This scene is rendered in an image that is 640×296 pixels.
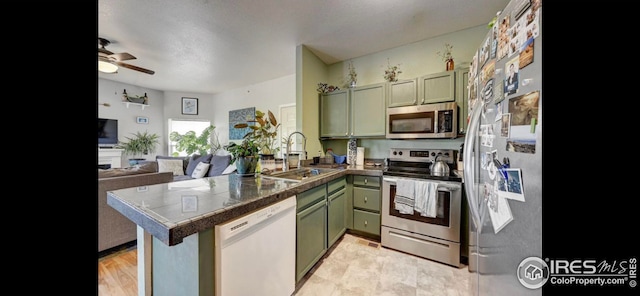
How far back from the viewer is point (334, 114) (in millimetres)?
2885

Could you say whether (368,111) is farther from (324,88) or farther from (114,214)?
(114,214)

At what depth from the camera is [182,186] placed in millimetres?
1355

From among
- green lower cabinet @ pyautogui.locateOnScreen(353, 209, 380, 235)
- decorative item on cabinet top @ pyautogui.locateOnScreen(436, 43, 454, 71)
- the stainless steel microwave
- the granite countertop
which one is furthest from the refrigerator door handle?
decorative item on cabinet top @ pyautogui.locateOnScreen(436, 43, 454, 71)

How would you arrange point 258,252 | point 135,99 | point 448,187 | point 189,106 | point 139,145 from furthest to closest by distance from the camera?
point 189,106
point 139,145
point 135,99
point 448,187
point 258,252

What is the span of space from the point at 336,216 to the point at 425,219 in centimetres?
85

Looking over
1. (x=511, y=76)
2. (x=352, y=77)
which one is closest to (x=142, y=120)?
(x=352, y=77)

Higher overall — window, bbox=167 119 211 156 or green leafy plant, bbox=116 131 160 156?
Result: window, bbox=167 119 211 156

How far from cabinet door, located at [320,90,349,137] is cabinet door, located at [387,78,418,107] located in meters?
0.57

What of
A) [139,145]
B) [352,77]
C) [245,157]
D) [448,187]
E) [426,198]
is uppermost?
[352,77]

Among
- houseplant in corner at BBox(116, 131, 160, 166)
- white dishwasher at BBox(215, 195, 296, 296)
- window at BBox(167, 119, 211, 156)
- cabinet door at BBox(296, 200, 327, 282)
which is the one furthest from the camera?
window at BBox(167, 119, 211, 156)

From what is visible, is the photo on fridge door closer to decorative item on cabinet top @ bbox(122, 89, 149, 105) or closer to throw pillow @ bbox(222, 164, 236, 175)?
throw pillow @ bbox(222, 164, 236, 175)

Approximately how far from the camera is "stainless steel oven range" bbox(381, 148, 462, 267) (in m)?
1.87
